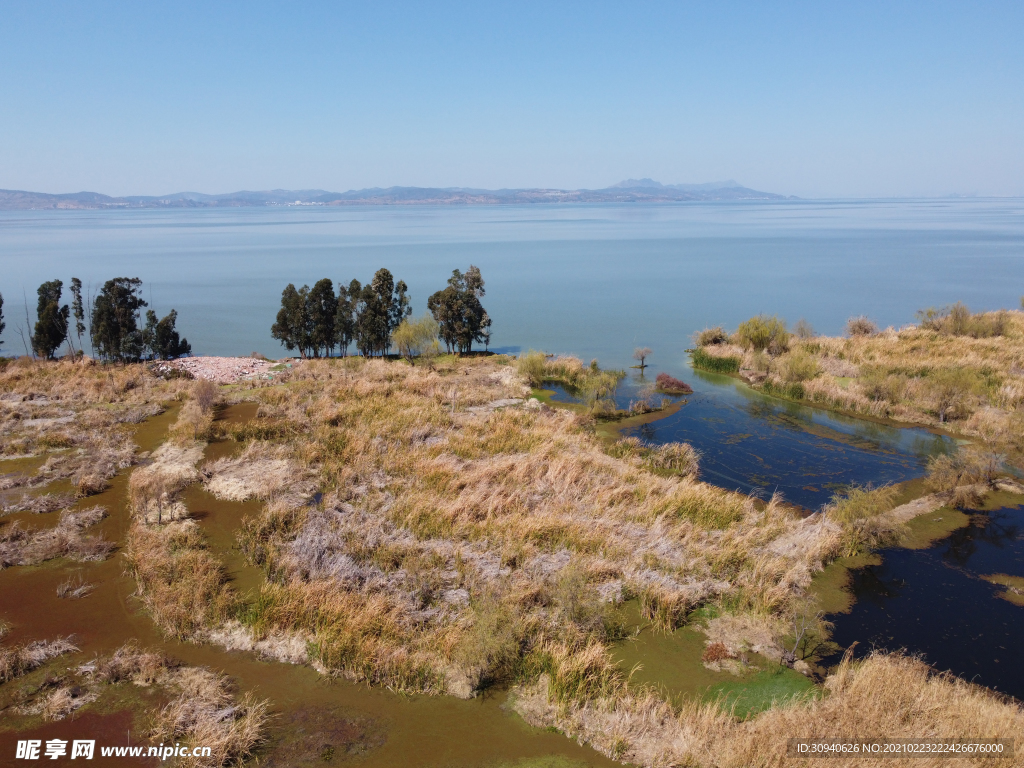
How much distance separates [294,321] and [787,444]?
29.9 metres

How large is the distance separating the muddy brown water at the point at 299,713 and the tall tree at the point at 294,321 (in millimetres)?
26911

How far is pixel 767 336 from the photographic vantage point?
32.7 metres

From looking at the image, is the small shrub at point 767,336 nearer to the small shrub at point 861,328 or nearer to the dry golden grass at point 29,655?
the small shrub at point 861,328

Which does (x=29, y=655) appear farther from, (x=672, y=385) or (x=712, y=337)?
(x=712, y=337)

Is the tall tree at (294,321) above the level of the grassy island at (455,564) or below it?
Answer: above

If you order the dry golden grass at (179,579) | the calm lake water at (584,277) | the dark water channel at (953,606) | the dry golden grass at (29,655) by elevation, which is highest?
the calm lake water at (584,277)

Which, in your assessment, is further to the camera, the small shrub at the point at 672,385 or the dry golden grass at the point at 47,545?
the small shrub at the point at 672,385

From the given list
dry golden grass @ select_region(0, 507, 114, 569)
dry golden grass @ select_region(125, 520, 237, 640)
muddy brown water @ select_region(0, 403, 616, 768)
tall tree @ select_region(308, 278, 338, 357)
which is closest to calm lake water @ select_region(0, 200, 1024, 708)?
tall tree @ select_region(308, 278, 338, 357)

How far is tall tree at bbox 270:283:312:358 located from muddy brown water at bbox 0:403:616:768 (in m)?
26.9

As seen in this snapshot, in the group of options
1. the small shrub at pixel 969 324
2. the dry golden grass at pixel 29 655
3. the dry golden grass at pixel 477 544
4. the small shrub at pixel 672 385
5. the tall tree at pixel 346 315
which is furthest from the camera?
the tall tree at pixel 346 315

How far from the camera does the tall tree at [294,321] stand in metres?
37.2

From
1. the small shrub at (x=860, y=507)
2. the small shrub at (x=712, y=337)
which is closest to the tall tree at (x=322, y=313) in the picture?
the small shrub at (x=712, y=337)

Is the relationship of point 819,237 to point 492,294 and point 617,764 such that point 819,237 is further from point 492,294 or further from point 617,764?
point 617,764

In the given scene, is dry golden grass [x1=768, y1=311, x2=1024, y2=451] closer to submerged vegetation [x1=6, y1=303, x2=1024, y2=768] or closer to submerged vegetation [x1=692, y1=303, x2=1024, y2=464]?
submerged vegetation [x1=692, y1=303, x2=1024, y2=464]
